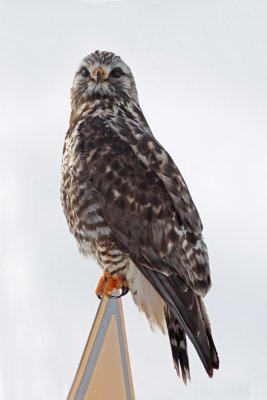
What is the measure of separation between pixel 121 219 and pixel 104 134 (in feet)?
1.43

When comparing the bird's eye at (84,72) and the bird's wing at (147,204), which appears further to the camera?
the bird's eye at (84,72)

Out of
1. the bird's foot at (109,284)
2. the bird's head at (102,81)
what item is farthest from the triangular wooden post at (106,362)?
the bird's head at (102,81)

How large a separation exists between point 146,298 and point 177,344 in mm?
275

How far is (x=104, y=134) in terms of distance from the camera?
3445 millimetres

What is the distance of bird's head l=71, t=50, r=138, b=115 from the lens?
3.80 meters

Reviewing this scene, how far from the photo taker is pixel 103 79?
384 cm

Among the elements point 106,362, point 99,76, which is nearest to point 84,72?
point 99,76

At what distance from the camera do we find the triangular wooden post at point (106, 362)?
186 cm

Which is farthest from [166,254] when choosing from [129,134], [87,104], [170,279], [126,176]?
[87,104]

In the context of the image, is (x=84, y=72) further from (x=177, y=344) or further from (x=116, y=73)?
(x=177, y=344)

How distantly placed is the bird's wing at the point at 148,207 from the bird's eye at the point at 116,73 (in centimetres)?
54

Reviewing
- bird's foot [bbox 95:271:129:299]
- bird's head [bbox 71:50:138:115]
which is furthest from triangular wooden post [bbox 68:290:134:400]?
bird's head [bbox 71:50:138:115]

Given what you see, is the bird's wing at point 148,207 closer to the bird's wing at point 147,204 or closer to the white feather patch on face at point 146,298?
the bird's wing at point 147,204

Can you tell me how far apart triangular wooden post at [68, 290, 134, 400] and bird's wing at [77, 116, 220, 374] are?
0.97 m
